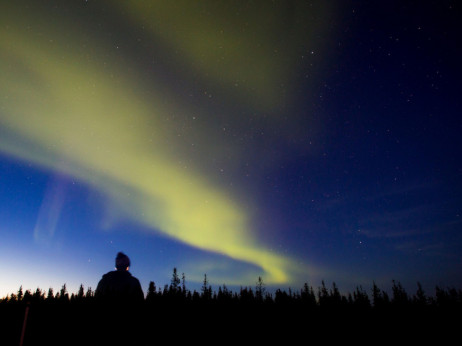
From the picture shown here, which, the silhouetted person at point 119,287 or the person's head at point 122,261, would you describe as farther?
the person's head at point 122,261

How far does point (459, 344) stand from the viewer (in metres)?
38.9

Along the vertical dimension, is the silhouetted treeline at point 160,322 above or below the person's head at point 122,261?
below

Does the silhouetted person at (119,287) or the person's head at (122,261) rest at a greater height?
the person's head at (122,261)

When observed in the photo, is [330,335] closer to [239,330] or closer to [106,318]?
[239,330]

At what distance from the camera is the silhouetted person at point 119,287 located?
1540 cm

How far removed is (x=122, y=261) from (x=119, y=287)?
154 centimetres

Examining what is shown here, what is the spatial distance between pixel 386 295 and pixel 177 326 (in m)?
91.1

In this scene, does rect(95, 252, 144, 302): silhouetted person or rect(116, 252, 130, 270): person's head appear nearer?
rect(95, 252, 144, 302): silhouetted person

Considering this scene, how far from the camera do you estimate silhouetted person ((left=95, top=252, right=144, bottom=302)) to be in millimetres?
15398

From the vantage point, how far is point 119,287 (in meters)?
15.3

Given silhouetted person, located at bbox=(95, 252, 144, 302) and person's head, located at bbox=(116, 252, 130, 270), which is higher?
person's head, located at bbox=(116, 252, 130, 270)

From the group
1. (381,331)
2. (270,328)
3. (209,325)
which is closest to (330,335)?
(270,328)

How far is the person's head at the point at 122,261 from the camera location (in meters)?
16.2

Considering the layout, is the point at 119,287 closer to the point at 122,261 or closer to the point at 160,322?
the point at 122,261
